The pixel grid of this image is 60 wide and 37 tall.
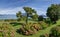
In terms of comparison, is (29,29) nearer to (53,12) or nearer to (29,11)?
(29,11)

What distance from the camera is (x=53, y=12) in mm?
56469

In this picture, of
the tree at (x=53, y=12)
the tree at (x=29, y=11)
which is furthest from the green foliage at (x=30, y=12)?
the tree at (x=53, y=12)

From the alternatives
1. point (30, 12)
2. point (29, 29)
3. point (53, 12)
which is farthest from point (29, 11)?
point (29, 29)

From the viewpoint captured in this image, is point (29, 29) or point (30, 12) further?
point (30, 12)

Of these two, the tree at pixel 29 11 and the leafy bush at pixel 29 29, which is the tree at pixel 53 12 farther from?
the leafy bush at pixel 29 29

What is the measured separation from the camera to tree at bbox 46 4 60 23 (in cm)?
5662

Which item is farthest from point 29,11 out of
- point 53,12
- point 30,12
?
point 53,12

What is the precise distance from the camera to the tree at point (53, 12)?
186 ft

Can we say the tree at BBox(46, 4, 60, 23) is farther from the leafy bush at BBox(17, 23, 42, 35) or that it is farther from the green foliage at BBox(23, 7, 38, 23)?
the leafy bush at BBox(17, 23, 42, 35)

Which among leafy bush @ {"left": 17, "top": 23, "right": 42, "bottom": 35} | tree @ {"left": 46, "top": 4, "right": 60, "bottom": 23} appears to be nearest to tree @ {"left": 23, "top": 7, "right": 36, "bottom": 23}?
tree @ {"left": 46, "top": 4, "right": 60, "bottom": 23}

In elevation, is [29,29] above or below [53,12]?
below

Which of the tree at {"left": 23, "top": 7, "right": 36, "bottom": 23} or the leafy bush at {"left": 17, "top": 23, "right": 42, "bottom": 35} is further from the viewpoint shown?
the tree at {"left": 23, "top": 7, "right": 36, "bottom": 23}

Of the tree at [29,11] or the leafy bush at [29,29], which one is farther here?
the tree at [29,11]

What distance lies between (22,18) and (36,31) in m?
12.9
